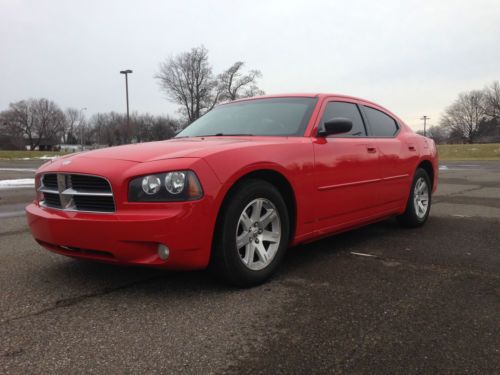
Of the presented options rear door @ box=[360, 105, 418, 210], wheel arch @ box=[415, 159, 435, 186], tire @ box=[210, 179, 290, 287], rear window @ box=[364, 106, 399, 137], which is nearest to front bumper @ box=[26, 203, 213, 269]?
tire @ box=[210, 179, 290, 287]

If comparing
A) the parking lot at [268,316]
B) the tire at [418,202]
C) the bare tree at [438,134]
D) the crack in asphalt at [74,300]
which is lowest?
the parking lot at [268,316]

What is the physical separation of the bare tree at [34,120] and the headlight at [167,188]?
108m

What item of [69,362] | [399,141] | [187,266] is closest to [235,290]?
[187,266]

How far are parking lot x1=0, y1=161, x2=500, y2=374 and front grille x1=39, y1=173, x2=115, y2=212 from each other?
1.97 feet

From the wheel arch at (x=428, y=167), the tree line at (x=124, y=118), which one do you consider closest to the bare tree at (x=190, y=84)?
the tree line at (x=124, y=118)

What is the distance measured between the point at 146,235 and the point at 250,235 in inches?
30.8

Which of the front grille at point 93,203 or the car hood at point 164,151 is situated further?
the car hood at point 164,151

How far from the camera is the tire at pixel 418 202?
5.41 meters

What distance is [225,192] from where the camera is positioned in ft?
9.87

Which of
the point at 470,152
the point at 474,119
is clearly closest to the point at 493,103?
the point at 474,119

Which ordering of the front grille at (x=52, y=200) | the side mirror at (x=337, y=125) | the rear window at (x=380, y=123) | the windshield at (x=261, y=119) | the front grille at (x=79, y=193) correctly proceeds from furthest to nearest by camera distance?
the rear window at (x=380, y=123)
the windshield at (x=261, y=119)
the side mirror at (x=337, y=125)
the front grille at (x=52, y=200)
the front grille at (x=79, y=193)

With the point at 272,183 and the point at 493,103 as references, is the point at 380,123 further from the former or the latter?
the point at 493,103

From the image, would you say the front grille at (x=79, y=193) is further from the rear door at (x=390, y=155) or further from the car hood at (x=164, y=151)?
the rear door at (x=390, y=155)

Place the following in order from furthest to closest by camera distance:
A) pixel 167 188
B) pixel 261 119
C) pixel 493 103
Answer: pixel 493 103 → pixel 261 119 → pixel 167 188
